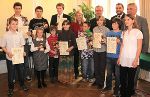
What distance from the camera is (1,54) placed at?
6.50 meters

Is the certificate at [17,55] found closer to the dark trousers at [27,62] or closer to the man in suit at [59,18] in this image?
the dark trousers at [27,62]

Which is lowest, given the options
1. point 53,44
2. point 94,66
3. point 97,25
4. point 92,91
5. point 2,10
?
point 92,91

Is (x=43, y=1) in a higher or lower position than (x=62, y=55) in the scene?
higher

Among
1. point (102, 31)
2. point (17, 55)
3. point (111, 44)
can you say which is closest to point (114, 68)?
point (111, 44)

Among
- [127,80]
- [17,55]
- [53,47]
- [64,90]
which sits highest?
[53,47]

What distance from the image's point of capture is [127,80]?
14.2 ft

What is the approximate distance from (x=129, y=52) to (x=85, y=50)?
1601 mm

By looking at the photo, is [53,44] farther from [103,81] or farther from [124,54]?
[124,54]

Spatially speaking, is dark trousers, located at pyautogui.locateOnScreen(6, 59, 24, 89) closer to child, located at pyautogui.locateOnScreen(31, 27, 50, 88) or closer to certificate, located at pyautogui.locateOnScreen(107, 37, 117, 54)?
Result: child, located at pyautogui.locateOnScreen(31, 27, 50, 88)

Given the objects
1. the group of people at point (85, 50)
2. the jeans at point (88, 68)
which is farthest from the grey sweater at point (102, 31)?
the jeans at point (88, 68)

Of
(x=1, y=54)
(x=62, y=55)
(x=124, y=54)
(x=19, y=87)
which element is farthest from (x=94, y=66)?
(x=1, y=54)

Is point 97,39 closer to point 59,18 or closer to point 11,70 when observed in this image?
point 59,18

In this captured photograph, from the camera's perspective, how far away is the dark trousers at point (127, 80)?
426cm

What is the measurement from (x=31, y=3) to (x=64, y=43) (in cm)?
270
